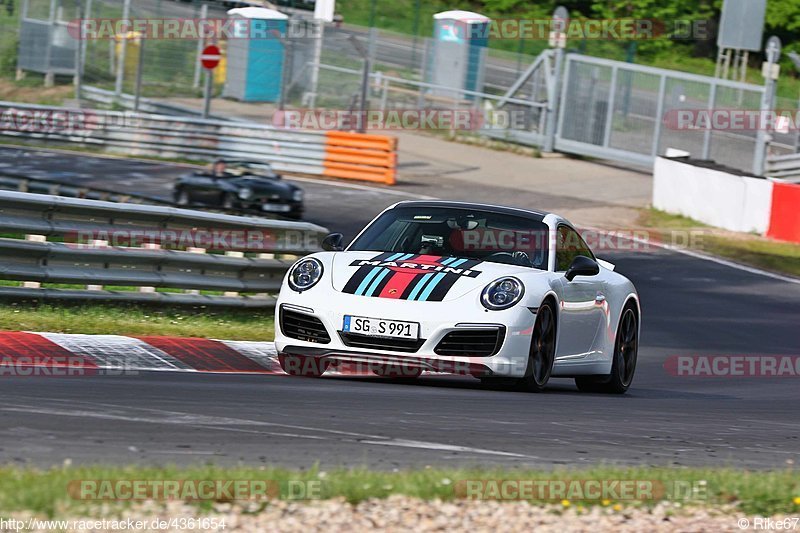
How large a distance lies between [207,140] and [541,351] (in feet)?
69.7

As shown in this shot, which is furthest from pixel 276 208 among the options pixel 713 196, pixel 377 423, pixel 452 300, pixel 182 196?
pixel 377 423

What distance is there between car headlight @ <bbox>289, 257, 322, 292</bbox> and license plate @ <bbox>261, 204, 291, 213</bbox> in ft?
41.4

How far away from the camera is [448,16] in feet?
128

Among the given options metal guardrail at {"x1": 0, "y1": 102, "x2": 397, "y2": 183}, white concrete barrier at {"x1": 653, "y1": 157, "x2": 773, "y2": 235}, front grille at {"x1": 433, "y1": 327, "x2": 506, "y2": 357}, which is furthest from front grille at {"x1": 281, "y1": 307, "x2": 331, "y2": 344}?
metal guardrail at {"x1": 0, "y1": 102, "x2": 397, "y2": 183}

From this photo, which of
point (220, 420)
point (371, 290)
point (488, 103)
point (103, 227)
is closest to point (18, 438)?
point (220, 420)

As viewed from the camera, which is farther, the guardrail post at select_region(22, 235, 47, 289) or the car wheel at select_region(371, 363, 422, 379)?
the guardrail post at select_region(22, 235, 47, 289)

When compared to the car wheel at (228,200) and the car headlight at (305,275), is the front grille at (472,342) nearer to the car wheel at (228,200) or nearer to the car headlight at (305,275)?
the car headlight at (305,275)

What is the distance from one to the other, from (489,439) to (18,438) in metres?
2.25

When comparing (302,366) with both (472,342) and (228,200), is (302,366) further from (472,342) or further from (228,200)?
(228,200)

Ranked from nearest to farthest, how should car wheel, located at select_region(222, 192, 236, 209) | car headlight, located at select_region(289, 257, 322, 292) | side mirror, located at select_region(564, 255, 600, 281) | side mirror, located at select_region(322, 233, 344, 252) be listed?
car headlight, located at select_region(289, 257, 322, 292) < side mirror, located at select_region(564, 255, 600, 281) < side mirror, located at select_region(322, 233, 344, 252) < car wheel, located at select_region(222, 192, 236, 209)

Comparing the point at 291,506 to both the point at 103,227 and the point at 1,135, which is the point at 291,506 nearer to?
the point at 103,227

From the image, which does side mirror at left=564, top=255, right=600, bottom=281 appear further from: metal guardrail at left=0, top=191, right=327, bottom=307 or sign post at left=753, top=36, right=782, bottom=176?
sign post at left=753, top=36, right=782, bottom=176

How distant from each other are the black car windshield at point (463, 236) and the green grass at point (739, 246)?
1256cm

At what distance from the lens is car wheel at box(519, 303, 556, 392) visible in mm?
8906
